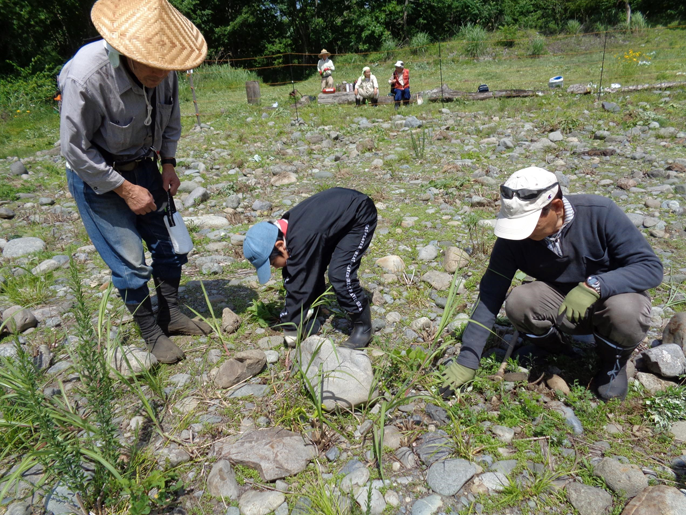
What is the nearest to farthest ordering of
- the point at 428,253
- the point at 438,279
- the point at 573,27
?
the point at 438,279, the point at 428,253, the point at 573,27

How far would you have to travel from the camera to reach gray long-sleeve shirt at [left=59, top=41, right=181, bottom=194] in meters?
2.08

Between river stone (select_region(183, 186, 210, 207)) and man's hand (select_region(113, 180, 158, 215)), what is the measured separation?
3027mm

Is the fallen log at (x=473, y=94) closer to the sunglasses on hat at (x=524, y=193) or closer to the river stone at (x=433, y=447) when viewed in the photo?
the sunglasses on hat at (x=524, y=193)

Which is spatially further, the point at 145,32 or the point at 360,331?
the point at 360,331

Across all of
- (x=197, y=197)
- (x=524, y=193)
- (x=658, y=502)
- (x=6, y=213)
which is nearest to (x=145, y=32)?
(x=524, y=193)

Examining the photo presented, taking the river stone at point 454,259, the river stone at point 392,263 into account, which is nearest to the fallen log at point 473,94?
the river stone at point 454,259

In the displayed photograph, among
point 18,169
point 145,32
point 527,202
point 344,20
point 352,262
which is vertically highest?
point 344,20

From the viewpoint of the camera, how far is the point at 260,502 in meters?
1.90

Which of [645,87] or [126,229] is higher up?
[126,229]

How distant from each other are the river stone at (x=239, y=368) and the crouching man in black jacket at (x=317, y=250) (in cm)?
24

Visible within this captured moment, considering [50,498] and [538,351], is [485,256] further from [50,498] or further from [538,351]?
[50,498]

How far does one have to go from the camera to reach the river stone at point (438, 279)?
11.2ft

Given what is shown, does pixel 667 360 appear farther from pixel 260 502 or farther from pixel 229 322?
pixel 229 322

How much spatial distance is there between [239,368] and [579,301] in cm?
175
